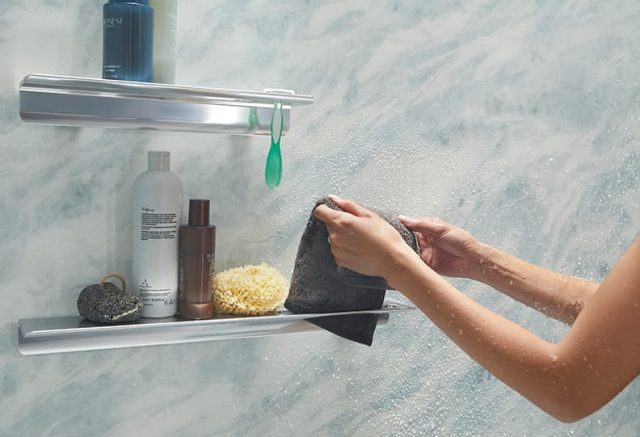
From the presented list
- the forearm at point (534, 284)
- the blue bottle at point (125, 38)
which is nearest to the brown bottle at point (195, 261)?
the blue bottle at point (125, 38)

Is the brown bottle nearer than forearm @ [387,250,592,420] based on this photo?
No

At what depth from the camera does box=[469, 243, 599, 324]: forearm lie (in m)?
1.38

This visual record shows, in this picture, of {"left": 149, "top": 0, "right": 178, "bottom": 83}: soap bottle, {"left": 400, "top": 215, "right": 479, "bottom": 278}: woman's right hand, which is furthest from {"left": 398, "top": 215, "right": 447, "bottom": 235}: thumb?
{"left": 149, "top": 0, "right": 178, "bottom": 83}: soap bottle

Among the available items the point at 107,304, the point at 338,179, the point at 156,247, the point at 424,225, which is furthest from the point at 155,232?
the point at 424,225

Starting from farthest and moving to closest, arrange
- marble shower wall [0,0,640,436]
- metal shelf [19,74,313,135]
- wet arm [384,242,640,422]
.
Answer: marble shower wall [0,0,640,436] → metal shelf [19,74,313,135] → wet arm [384,242,640,422]

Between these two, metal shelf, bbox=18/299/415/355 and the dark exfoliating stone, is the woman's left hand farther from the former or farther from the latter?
the dark exfoliating stone

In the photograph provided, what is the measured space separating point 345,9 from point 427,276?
1.90ft

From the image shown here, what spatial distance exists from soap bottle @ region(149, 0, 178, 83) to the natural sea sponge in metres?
0.35

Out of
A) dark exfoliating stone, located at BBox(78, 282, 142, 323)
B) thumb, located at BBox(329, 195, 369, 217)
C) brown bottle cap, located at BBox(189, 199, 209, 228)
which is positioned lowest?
dark exfoliating stone, located at BBox(78, 282, 142, 323)

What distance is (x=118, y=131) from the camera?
1.30m

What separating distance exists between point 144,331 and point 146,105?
362 millimetres

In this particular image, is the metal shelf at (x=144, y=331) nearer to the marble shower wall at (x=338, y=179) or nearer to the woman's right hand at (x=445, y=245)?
the marble shower wall at (x=338, y=179)

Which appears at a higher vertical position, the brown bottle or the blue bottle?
the blue bottle

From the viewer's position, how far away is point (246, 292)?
1.33 metres
